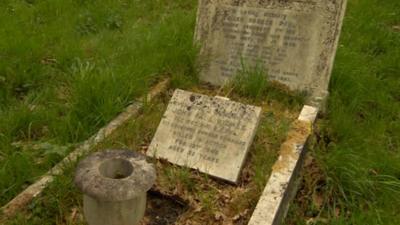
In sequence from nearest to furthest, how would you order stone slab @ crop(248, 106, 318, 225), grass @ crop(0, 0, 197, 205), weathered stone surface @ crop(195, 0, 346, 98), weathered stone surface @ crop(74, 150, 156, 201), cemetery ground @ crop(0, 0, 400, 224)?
weathered stone surface @ crop(74, 150, 156, 201) → stone slab @ crop(248, 106, 318, 225) → cemetery ground @ crop(0, 0, 400, 224) → grass @ crop(0, 0, 197, 205) → weathered stone surface @ crop(195, 0, 346, 98)

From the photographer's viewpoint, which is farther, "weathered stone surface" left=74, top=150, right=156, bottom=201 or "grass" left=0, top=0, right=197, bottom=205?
"grass" left=0, top=0, right=197, bottom=205

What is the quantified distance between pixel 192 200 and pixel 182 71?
157cm

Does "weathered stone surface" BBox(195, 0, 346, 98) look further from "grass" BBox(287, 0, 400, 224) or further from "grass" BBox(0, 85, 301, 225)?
"grass" BBox(0, 85, 301, 225)

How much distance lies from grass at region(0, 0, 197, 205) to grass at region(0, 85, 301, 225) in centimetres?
30

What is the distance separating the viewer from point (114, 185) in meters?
1.98

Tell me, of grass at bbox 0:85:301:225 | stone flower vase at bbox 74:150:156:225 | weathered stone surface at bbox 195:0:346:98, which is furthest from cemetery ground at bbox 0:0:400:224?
stone flower vase at bbox 74:150:156:225

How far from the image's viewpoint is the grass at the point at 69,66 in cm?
318

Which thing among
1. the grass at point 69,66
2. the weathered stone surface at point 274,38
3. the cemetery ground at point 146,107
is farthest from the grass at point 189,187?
the weathered stone surface at point 274,38

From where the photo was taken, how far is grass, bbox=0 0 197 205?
318 cm

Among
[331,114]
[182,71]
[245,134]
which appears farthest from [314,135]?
[182,71]

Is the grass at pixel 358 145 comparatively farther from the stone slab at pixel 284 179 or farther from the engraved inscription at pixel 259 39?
the engraved inscription at pixel 259 39

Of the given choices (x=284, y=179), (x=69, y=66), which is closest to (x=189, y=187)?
(x=284, y=179)

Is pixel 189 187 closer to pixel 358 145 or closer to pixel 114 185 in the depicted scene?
pixel 114 185

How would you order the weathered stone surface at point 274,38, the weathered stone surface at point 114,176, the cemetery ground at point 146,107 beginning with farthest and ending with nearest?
the weathered stone surface at point 274,38, the cemetery ground at point 146,107, the weathered stone surface at point 114,176
